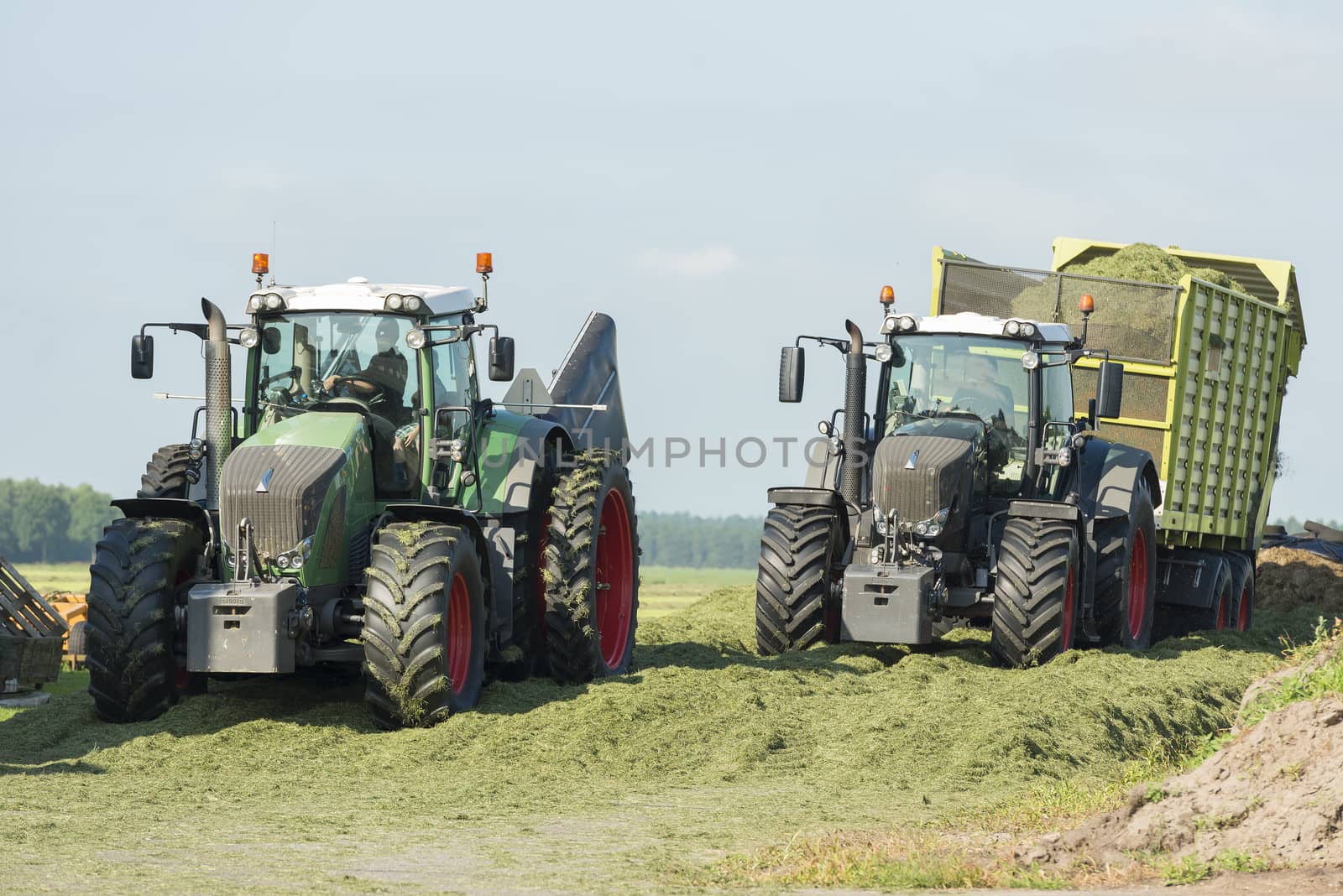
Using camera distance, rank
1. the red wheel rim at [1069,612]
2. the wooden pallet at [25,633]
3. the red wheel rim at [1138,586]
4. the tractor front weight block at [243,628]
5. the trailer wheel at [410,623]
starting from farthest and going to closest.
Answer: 1. the red wheel rim at [1138,586]
2. the wooden pallet at [25,633]
3. the red wheel rim at [1069,612]
4. the trailer wheel at [410,623]
5. the tractor front weight block at [243,628]

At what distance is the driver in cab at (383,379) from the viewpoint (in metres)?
11.7

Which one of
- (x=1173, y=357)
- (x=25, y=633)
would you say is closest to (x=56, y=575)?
(x=25, y=633)

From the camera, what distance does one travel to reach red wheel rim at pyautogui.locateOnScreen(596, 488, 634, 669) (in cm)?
1359

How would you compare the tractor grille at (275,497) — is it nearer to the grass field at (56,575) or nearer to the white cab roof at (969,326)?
the white cab roof at (969,326)

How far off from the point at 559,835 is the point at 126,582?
3.61 meters

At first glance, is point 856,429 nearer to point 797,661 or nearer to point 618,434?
point 797,661

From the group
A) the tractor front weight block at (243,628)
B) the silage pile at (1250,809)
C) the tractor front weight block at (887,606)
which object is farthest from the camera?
the tractor front weight block at (887,606)

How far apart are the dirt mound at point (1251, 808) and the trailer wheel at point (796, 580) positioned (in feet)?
19.6

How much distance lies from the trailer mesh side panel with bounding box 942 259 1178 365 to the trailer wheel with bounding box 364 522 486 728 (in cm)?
775

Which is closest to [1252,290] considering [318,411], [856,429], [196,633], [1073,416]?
[1073,416]

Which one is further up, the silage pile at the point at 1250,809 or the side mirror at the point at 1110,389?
the side mirror at the point at 1110,389

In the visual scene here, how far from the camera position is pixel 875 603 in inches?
517

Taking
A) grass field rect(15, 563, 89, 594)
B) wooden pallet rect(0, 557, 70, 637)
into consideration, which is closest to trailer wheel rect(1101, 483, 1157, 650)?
wooden pallet rect(0, 557, 70, 637)

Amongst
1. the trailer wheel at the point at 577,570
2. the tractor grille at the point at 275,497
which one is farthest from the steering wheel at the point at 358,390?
the trailer wheel at the point at 577,570
